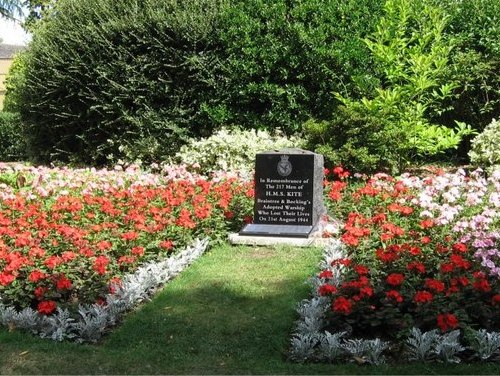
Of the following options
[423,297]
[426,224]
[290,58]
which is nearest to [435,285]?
[423,297]

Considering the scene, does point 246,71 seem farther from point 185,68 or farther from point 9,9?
point 9,9

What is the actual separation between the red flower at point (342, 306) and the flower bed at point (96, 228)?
5.77ft

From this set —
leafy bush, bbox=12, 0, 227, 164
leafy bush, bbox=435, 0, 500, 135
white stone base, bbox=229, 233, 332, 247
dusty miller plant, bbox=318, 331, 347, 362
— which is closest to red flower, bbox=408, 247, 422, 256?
dusty miller plant, bbox=318, 331, 347, 362

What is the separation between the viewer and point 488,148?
1046 cm

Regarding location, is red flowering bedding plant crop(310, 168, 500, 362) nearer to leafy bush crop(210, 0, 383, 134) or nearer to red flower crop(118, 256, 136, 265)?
red flower crop(118, 256, 136, 265)

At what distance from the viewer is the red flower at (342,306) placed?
14.1ft

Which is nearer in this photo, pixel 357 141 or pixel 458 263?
pixel 458 263

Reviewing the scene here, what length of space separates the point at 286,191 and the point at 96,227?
228cm

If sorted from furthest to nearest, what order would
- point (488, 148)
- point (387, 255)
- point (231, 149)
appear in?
point (231, 149) → point (488, 148) → point (387, 255)

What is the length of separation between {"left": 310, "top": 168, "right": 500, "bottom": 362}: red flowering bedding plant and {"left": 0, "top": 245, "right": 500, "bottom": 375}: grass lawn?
1.14ft

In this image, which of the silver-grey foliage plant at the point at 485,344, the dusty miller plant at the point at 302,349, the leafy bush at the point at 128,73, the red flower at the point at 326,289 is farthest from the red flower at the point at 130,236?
the leafy bush at the point at 128,73

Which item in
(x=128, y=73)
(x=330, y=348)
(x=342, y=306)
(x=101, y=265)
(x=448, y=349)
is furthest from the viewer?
(x=128, y=73)

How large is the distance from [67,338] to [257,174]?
3439 mm

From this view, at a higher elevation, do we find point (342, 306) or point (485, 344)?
point (342, 306)
